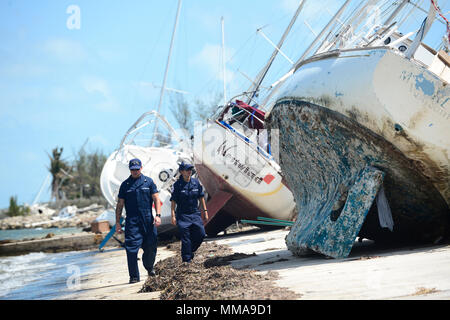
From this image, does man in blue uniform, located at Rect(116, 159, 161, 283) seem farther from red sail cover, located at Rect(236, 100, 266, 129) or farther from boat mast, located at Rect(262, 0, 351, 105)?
boat mast, located at Rect(262, 0, 351, 105)

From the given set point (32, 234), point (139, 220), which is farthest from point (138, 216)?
point (32, 234)

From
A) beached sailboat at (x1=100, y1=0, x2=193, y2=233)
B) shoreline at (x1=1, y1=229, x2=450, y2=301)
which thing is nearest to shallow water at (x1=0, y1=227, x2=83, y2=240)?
beached sailboat at (x1=100, y1=0, x2=193, y2=233)

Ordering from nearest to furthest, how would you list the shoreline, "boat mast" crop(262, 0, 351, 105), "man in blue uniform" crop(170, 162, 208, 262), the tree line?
the shoreline
"man in blue uniform" crop(170, 162, 208, 262)
"boat mast" crop(262, 0, 351, 105)
the tree line

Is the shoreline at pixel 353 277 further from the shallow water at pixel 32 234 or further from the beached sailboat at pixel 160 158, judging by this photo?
the shallow water at pixel 32 234

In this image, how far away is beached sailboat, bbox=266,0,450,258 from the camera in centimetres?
528

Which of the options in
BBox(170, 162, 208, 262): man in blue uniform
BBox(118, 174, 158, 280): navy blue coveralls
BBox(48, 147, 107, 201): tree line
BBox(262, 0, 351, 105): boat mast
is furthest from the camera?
BBox(48, 147, 107, 201): tree line

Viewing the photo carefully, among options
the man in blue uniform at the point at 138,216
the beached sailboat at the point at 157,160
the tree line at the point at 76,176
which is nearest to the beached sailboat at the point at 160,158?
the beached sailboat at the point at 157,160

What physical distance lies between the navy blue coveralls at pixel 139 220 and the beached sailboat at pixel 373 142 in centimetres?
190

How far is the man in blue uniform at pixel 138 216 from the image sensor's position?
620cm

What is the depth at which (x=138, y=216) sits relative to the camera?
247 inches

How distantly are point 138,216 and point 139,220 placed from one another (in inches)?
2.1

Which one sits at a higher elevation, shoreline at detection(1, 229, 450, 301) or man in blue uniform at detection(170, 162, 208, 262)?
man in blue uniform at detection(170, 162, 208, 262)
